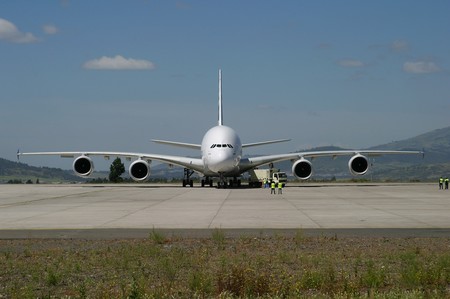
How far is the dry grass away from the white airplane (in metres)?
30.6

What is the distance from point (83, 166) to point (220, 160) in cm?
1226

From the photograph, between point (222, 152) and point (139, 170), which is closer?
point (222, 152)

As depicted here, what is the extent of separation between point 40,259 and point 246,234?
5788 millimetres

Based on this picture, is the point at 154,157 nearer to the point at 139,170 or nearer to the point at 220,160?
the point at 139,170

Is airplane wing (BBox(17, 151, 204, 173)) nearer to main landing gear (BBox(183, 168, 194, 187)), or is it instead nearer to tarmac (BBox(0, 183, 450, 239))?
main landing gear (BBox(183, 168, 194, 187))

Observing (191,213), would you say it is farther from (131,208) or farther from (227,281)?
(227,281)

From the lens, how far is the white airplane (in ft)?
155

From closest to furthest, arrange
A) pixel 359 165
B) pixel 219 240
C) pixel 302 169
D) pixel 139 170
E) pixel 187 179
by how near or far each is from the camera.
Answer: pixel 219 240 < pixel 302 169 < pixel 139 170 < pixel 359 165 < pixel 187 179

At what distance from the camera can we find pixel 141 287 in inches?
386

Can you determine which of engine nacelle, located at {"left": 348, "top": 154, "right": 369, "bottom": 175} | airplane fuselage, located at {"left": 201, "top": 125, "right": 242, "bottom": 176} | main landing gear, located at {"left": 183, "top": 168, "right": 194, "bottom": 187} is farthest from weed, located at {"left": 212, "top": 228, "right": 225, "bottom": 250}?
main landing gear, located at {"left": 183, "top": 168, "right": 194, "bottom": 187}

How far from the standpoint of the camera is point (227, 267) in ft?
39.3

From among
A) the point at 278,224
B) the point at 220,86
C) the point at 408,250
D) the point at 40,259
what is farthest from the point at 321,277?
the point at 220,86

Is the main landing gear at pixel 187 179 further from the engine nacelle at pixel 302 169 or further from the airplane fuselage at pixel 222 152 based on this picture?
the engine nacelle at pixel 302 169

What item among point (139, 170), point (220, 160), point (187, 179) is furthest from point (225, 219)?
point (187, 179)
